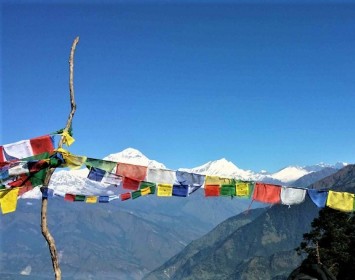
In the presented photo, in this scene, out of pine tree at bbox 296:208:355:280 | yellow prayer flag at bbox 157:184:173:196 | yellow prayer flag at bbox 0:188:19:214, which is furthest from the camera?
pine tree at bbox 296:208:355:280

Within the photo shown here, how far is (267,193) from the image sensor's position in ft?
56.5

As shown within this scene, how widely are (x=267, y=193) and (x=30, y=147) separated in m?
8.47

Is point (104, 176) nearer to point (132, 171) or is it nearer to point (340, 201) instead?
point (132, 171)

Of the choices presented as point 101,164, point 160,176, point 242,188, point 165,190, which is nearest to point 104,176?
point 101,164

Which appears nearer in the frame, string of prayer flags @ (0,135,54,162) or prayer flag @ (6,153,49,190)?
prayer flag @ (6,153,49,190)

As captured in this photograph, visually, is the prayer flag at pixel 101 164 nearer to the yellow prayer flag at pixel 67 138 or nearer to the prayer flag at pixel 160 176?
the yellow prayer flag at pixel 67 138

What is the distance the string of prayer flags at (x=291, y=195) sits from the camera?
17078 mm

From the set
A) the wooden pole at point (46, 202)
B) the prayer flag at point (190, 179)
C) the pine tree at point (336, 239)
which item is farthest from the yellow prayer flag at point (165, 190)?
the pine tree at point (336, 239)

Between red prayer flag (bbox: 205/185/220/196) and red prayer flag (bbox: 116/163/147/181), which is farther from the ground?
red prayer flag (bbox: 116/163/147/181)

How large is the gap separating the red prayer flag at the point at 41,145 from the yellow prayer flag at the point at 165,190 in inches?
156

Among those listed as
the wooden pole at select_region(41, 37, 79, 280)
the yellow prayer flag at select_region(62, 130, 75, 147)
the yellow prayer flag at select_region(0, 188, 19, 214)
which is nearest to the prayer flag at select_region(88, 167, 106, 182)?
the yellow prayer flag at select_region(62, 130, 75, 147)

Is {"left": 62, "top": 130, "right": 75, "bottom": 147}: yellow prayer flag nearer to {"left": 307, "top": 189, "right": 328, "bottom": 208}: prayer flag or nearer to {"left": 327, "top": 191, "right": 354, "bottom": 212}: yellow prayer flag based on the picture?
{"left": 307, "top": 189, "right": 328, "bottom": 208}: prayer flag

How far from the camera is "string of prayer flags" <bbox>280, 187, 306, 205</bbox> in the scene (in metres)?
17.1

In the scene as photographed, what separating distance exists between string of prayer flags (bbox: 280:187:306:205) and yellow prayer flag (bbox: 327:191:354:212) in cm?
101
